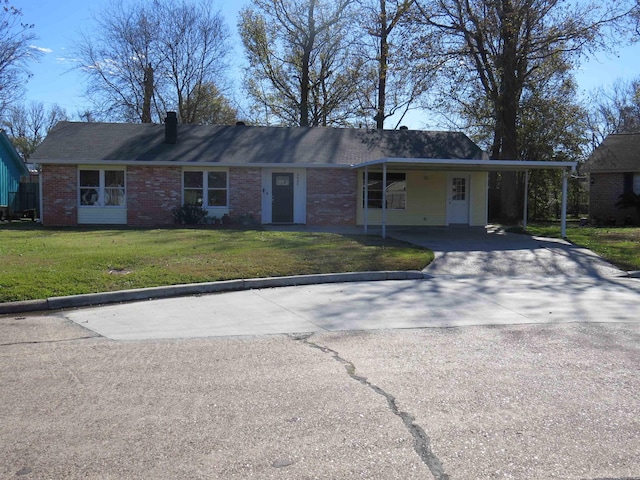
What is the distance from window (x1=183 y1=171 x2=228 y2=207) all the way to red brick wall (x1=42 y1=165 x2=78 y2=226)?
4.07 m

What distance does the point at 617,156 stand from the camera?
94.1 feet

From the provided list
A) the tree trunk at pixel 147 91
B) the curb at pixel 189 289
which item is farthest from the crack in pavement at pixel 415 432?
the tree trunk at pixel 147 91

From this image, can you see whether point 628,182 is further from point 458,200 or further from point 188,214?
point 188,214

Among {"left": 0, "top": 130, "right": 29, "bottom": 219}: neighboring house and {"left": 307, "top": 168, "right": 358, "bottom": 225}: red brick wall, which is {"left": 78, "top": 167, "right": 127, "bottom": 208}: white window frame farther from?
{"left": 0, "top": 130, "right": 29, "bottom": 219}: neighboring house

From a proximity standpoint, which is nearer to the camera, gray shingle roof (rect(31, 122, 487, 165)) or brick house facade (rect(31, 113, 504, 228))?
brick house facade (rect(31, 113, 504, 228))

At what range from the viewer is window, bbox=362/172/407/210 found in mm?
22641

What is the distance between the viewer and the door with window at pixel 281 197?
22.1m

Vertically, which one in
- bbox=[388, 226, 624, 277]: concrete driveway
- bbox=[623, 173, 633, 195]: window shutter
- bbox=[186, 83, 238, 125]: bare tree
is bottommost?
bbox=[388, 226, 624, 277]: concrete driveway

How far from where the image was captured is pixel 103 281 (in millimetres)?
9656

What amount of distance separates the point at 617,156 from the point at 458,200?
1089 centimetres

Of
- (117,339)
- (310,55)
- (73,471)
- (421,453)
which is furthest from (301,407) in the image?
(310,55)

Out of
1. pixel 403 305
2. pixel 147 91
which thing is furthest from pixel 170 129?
pixel 403 305

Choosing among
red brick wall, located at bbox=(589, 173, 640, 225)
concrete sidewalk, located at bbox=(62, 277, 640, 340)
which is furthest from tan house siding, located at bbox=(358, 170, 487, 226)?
concrete sidewalk, located at bbox=(62, 277, 640, 340)

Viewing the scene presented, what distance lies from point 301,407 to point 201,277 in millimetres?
6377
